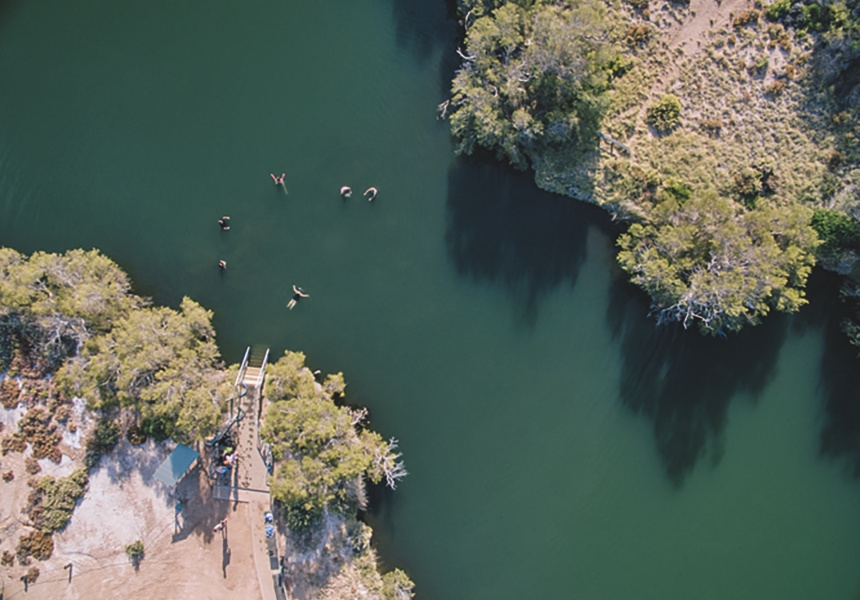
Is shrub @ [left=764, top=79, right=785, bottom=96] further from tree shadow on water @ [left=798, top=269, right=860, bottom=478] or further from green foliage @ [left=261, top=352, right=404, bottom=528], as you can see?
green foliage @ [left=261, top=352, right=404, bottom=528]

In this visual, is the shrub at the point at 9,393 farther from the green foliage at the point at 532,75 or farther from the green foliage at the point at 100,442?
the green foliage at the point at 532,75

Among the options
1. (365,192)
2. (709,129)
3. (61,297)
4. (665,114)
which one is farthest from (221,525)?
(709,129)

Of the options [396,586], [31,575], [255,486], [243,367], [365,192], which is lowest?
[31,575]

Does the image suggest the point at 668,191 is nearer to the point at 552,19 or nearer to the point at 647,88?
the point at 647,88

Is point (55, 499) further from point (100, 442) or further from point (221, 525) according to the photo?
point (221, 525)

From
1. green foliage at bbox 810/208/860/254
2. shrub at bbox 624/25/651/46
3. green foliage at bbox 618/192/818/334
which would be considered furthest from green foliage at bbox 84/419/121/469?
green foliage at bbox 810/208/860/254

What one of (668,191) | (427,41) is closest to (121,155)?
(427,41)
